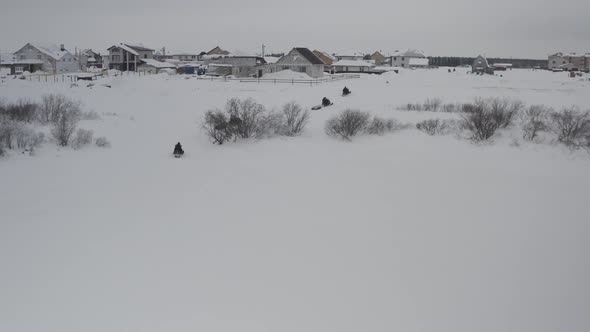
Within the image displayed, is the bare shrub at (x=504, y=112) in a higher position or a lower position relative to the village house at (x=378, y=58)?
lower

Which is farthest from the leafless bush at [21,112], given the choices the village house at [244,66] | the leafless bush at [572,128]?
the village house at [244,66]

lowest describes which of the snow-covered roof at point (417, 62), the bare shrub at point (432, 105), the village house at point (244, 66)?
the bare shrub at point (432, 105)

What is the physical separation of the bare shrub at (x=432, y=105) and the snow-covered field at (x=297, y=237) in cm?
817

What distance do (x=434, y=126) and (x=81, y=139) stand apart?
2030 centimetres

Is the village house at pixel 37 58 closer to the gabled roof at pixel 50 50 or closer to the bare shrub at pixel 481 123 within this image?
the gabled roof at pixel 50 50

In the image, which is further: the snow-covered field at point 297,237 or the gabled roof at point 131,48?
the gabled roof at point 131,48

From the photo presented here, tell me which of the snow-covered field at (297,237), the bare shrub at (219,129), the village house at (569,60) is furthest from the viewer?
the village house at (569,60)

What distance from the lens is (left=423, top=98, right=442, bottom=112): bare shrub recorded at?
119ft

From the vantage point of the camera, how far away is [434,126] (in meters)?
29.8

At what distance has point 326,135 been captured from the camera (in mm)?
30531

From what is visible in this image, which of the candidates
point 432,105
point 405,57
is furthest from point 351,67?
point 432,105

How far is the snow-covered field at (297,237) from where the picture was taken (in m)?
10.8

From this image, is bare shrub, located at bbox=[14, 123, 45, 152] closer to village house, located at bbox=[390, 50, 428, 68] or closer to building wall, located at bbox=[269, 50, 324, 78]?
building wall, located at bbox=[269, 50, 324, 78]

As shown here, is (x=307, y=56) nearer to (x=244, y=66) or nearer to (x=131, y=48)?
(x=244, y=66)
